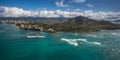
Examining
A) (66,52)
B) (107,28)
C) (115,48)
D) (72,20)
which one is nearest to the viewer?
(66,52)

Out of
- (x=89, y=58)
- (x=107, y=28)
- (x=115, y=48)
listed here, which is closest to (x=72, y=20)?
(x=107, y=28)

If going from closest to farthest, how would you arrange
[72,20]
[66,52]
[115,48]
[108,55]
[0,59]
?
[0,59] < [108,55] < [66,52] < [115,48] < [72,20]

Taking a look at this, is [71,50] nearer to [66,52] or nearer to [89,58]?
[66,52]

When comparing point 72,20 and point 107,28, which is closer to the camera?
point 107,28

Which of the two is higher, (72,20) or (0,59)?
(72,20)

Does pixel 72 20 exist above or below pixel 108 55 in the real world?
above

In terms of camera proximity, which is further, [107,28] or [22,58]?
[107,28]

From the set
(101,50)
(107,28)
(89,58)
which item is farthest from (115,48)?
(107,28)

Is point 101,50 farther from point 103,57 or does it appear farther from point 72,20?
point 72,20

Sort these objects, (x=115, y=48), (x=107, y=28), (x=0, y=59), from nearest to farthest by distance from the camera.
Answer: (x=0, y=59) < (x=115, y=48) < (x=107, y=28)
